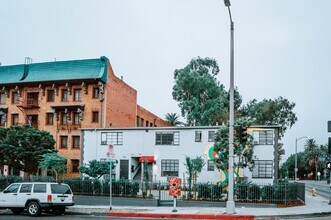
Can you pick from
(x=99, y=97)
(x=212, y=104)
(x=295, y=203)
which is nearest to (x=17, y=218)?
(x=295, y=203)

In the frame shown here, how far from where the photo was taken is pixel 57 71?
5578 centimetres

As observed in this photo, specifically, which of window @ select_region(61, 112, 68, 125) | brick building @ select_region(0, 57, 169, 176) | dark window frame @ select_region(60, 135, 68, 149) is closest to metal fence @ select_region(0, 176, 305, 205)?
brick building @ select_region(0, 57, 169, 176)

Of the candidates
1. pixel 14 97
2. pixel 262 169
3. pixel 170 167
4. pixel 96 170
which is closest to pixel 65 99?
pixel 14 97

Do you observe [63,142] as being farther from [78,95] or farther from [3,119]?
[3,119]

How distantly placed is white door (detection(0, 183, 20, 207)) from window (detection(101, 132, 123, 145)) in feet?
83.1

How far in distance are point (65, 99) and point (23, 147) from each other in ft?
37.1

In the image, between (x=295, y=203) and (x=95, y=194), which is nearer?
(x=295, y=203)

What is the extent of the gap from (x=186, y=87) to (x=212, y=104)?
14.6 feet

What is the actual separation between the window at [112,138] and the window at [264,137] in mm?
14196

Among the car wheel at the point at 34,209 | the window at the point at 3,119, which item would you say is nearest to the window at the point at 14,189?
the car wheel at the point at 34,209

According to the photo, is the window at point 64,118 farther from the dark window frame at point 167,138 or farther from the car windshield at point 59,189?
the car windshield at point 59,189

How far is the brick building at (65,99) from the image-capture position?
2135 inches

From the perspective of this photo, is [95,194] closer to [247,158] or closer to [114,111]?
[247,158]

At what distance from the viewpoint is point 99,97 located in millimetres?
54406
